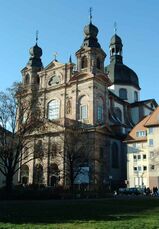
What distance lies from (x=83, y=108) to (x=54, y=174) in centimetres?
1599

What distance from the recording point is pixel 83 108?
79.1 m

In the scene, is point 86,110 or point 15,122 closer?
Answer: point 15,122

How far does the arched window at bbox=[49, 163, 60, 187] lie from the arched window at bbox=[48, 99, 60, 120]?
14.5 meters

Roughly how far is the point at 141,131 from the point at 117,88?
26070 millimetres

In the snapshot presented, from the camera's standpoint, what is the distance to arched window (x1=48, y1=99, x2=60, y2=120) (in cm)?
8275

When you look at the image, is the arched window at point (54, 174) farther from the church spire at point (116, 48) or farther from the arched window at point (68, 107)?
the church spire at point (116, 48)

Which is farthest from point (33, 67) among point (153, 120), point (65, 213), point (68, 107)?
point (65, 213)

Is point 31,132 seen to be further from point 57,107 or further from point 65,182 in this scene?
point 57,107

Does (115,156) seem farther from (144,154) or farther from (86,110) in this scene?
(86,110)

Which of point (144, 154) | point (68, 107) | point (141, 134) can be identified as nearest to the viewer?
point (144, 154)

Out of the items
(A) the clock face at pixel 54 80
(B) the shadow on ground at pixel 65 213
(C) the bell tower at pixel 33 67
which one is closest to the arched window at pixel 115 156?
→ (A) the clock face at pixel 54 80

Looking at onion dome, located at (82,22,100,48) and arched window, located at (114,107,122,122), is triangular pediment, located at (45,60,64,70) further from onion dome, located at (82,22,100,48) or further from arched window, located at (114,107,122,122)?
arched window, located at (114,107,122,122)

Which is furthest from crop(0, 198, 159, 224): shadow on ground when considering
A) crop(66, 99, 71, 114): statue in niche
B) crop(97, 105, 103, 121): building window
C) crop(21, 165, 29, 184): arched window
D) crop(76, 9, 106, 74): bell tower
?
crop(76, 9, 106, 74): bell tower

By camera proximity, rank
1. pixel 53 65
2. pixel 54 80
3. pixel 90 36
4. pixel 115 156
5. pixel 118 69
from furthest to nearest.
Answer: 1. pixel 118 69
2. pixel 53 65
3. pixel 54 80
4. pixel 90 36
5. pixel 115 156
